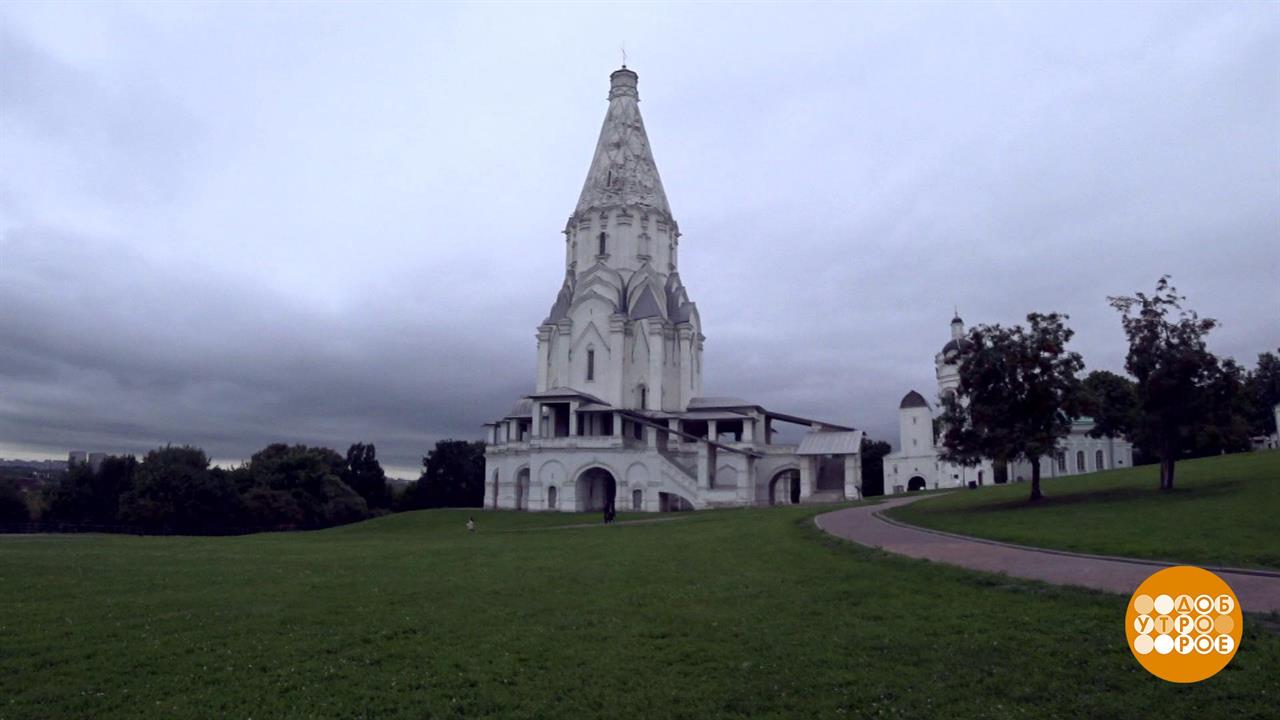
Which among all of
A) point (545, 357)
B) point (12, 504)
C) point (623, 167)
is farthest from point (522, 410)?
point (12, 504)

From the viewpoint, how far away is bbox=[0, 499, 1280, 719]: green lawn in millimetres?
8031

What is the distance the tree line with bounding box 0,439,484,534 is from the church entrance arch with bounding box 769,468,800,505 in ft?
116

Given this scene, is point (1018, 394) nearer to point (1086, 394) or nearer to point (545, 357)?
point (1086, 394)

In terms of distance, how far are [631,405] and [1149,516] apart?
43274mm

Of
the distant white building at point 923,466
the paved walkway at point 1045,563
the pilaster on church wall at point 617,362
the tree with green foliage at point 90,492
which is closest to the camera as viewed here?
the paved walkway at point 1045,563

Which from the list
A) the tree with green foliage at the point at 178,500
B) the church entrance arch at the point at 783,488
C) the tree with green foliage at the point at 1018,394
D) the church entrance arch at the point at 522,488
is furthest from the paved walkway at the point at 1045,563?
the tree with green foliage at the point at 178,500

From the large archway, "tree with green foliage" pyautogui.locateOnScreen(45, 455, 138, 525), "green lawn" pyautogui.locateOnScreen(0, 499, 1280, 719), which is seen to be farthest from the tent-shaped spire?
"green lawn" pyautogui.locateOnScreen(0, 499, 1280, 719)

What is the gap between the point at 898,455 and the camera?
66875 millimetres

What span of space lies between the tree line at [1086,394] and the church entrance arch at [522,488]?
38266 millimetres

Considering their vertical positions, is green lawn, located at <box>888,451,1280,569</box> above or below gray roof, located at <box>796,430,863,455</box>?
below

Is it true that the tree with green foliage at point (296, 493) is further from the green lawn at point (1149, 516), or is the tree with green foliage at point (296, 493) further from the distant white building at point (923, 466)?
the green lawn at point (1149, 516)

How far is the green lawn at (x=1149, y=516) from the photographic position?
51.4 feet

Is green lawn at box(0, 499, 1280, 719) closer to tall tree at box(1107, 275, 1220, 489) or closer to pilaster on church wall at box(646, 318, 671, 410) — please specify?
tall tree at box(1107, 275, 1220, 489)

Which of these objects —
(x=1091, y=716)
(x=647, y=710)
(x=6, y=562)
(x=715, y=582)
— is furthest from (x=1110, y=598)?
(x=6, y=562)
